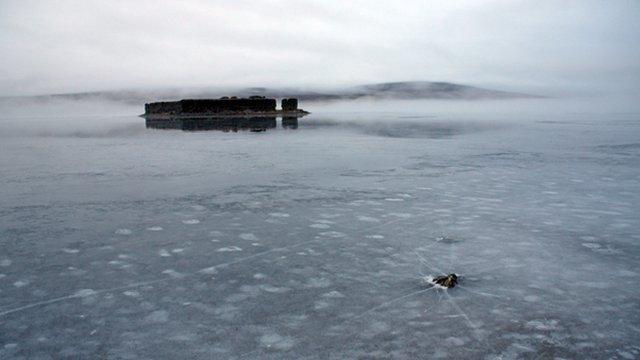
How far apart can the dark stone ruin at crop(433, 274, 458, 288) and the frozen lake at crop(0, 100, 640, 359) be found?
0.08m

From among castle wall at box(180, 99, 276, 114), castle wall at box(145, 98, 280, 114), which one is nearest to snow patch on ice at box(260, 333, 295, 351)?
castle wall at box(145, 98, 280, 114)

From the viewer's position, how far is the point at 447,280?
12.9 ft

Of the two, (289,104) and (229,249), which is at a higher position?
(289,104)

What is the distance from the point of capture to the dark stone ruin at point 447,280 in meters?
3.90

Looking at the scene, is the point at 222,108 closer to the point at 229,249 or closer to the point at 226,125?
the point at 226,125

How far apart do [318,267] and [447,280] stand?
1115mm

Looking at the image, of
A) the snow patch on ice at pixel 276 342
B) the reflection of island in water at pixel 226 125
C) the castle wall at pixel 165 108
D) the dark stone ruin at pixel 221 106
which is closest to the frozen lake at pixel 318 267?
the snow patch on ice at pixel 276 342

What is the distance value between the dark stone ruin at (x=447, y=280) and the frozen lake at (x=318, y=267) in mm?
78

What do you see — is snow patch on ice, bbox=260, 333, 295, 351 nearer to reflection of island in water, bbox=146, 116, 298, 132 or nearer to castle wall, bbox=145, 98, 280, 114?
reflection of island in water, bbox=146, 116, 298, 132

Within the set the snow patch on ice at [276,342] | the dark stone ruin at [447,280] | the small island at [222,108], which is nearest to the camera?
the snow patch on ice at [276,342]

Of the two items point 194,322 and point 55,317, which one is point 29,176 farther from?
point 194,322

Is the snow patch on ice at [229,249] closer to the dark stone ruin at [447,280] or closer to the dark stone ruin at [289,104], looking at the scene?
the dark stone ruin at [447,280]

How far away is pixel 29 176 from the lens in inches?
376

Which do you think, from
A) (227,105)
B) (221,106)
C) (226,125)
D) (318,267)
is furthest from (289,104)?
(318,267)
